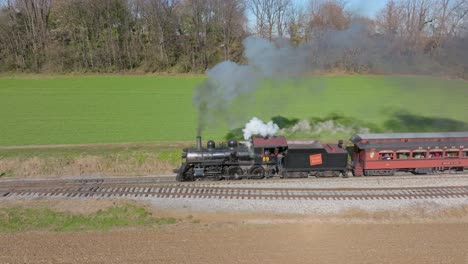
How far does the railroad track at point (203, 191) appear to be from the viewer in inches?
848

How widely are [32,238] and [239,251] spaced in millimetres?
9159

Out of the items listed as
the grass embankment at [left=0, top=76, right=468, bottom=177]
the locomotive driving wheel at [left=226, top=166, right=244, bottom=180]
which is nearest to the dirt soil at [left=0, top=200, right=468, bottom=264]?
the locomotive driving wheel at [left=226, top=166, right=244, bottom=180]

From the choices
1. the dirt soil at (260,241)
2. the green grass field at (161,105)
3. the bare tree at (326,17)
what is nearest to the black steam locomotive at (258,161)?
the dirt soil at (260,241)

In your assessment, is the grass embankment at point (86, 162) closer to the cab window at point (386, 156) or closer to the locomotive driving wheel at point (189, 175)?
the locomotive driving wheel at point (189, 175)

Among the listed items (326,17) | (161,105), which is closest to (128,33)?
(161,105)

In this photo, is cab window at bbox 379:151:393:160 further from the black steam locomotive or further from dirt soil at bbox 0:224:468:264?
dirt soil at bbox 0:224:468:264

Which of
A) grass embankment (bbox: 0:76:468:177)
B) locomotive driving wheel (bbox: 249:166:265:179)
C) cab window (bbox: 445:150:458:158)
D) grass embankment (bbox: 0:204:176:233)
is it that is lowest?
grass embankment (bbox: 0:204:176:233)

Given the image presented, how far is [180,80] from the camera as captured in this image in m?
61.4

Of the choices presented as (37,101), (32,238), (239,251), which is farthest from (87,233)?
(37,101)

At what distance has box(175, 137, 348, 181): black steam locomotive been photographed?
23.8 metres

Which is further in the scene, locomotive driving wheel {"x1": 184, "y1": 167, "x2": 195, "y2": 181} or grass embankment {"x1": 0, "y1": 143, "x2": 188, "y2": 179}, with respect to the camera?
grass embankment {"x1": 0, "y1": 143, "x2": 188, "y2": 179}

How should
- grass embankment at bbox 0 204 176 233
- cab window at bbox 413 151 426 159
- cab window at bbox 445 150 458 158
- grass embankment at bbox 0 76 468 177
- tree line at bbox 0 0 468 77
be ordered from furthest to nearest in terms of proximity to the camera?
1. tree line at bbox 0 0 468 77
2. grass embankment at bbox 0 76 468 177
3. cab window at bbox 445 150 458 158
4. cab window at bbox 413 151 426 159
5. grass embankment at bbox 0 204 176 233

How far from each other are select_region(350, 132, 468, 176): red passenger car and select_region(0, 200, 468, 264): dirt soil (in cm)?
550

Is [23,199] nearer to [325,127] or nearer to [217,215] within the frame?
[217,215]
